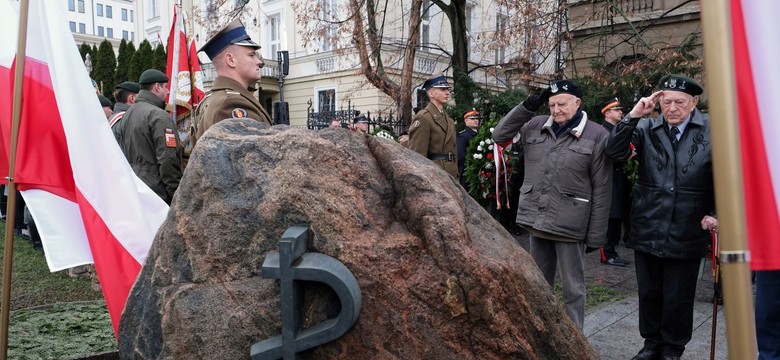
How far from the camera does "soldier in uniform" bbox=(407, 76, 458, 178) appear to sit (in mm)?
5992

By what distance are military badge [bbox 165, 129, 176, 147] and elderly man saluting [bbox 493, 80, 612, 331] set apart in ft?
10.0

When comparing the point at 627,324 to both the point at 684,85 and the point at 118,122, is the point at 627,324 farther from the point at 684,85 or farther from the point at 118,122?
the point at 118,122

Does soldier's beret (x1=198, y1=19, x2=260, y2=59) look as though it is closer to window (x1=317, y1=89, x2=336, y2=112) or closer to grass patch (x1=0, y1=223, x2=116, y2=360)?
grass patch (x1=0, y1=223, x2=116, y2=360)

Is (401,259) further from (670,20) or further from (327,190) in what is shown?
(670,20)

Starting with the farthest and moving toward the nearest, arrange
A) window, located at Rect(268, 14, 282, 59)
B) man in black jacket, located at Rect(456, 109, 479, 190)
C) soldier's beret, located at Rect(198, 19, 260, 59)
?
window, located at Rect(268, 14, 282, 59) → man in black jacket, located at Rect(456, 109, 479, 190) → soldier's beret, located at Rect(198, 19, 260, 59)

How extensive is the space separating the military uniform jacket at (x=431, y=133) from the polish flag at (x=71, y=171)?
350 centimetres

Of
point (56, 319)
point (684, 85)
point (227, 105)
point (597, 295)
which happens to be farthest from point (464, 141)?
point (227, 105)

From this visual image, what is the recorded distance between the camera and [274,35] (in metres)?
27.5

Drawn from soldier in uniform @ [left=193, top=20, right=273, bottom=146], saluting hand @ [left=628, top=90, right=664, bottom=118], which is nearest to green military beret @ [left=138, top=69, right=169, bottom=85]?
soldier in uniform @ [left=193, top=20, right=273, bottom=146]

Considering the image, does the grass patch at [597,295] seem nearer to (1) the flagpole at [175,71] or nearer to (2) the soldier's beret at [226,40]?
(2) the soldier's beret at [226,40]

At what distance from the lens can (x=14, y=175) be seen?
8.96ft

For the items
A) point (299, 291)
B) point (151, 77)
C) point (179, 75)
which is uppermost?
point (179, 75)

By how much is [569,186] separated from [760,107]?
261cm

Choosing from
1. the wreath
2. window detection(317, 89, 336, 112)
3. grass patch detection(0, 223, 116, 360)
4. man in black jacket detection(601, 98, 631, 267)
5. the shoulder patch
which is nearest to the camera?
the shoulder patch
